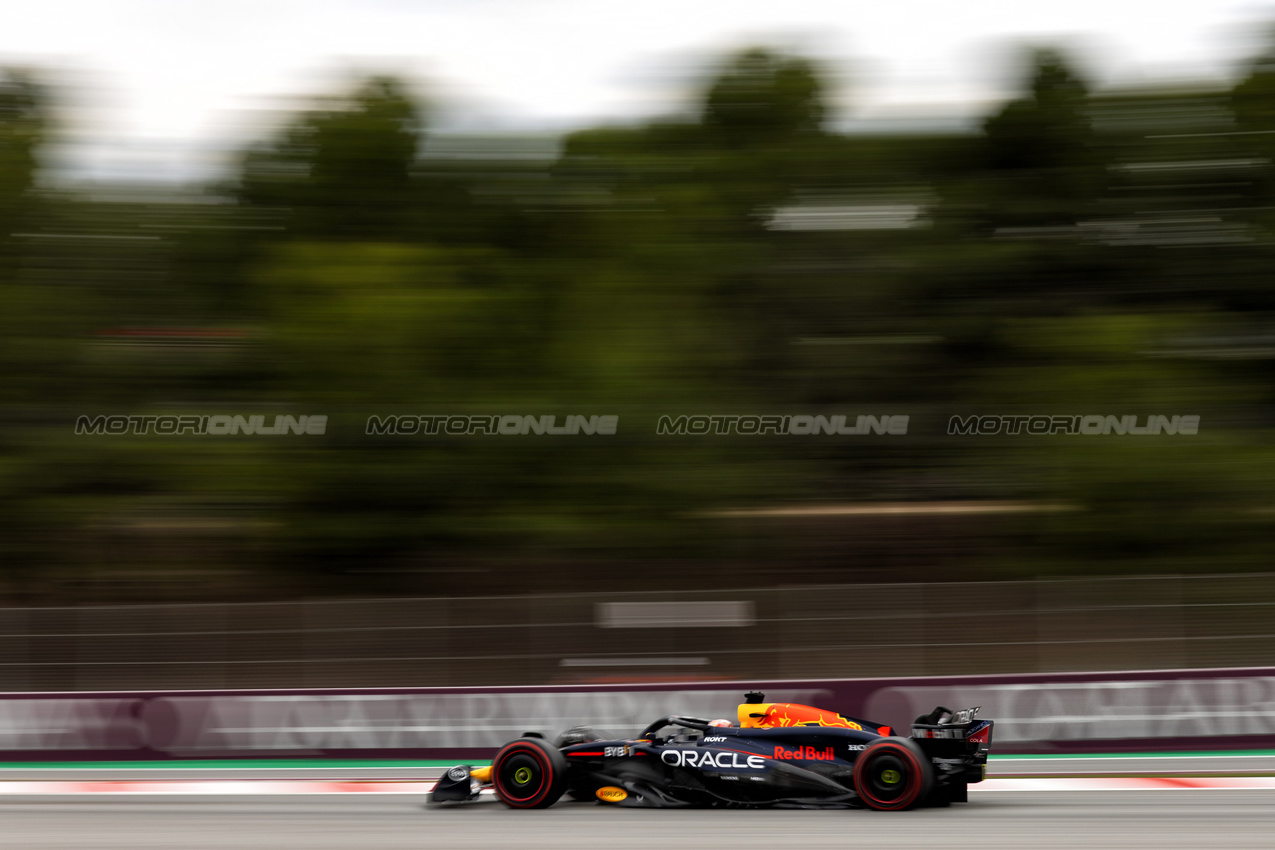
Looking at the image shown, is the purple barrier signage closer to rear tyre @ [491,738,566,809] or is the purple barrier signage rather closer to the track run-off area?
the track run-off area

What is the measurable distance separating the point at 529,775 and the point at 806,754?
80.2 inches

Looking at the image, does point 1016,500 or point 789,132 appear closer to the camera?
point 1016,500

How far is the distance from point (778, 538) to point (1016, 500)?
4189mm

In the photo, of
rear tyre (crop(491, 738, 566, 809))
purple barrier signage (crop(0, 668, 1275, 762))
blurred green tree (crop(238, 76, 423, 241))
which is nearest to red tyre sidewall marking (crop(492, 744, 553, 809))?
rear tyre (crop(491, 738, 566, 809))

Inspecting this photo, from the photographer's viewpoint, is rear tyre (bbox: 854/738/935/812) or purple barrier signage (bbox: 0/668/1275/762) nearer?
rear tyre (bbox: 854/738/935/812)

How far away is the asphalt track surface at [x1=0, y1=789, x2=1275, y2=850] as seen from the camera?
7887 millimetres

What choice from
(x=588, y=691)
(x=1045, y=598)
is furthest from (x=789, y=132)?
(x=588, y=691)

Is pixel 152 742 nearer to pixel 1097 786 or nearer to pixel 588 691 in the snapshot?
pixel 588 691

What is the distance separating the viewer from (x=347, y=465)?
74.7ft

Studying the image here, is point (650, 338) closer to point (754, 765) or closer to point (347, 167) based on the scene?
point (347, 167)

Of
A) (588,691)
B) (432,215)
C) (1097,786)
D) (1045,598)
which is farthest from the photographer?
(432,215)

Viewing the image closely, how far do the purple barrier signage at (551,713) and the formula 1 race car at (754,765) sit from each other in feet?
9.35

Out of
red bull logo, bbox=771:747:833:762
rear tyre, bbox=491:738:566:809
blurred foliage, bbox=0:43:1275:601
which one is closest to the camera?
red bull logo, bbox=771:747:833:762

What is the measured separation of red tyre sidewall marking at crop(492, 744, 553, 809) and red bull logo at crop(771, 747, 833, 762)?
1687 mm
